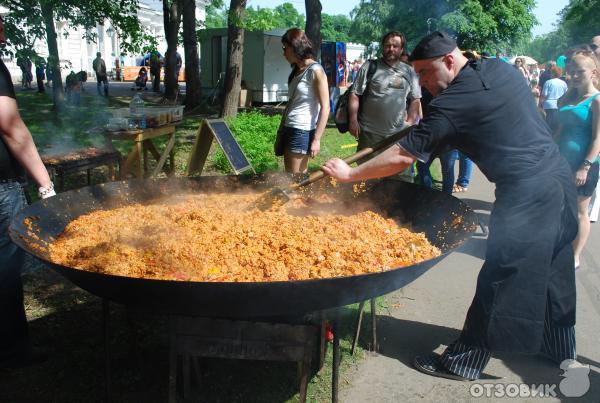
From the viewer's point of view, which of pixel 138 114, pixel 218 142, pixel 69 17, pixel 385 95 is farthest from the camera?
pixel 69 17

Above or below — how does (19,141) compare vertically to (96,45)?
below

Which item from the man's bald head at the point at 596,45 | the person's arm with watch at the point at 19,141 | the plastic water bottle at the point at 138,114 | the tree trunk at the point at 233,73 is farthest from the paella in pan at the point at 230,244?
the tree trunk at the point at 233,73

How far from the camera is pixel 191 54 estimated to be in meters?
16.8

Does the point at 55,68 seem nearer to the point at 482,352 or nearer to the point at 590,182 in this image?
the point at 590,182

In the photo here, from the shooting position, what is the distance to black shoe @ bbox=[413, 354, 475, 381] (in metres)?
3.23

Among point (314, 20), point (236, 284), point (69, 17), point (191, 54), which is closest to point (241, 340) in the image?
point (236, 284)

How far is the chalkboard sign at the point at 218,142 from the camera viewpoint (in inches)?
251

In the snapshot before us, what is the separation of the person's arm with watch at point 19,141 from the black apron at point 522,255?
107 inches

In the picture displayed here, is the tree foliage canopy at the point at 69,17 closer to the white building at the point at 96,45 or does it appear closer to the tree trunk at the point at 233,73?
the tree trunk at the point at 233,73

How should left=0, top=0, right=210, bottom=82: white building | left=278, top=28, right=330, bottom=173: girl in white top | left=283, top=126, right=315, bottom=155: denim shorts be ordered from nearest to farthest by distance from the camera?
left=278, top=28, right=330, bottom=173: girl in white top < left=283, top=126, right=315, bottom=155: denim shorts < left=0, top=0, right=210, bottom=82: white building

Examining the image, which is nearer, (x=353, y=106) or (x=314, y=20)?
(x=353, y=106)

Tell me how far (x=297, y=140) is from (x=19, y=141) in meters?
2.74

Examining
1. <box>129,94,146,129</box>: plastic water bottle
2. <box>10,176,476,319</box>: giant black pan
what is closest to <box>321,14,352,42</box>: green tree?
<box>129,94,146,129</box>: plastic water bottle

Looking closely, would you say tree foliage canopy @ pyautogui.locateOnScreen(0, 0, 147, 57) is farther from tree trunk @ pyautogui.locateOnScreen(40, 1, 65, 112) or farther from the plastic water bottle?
tree trunk @ pyautogui.locateOnScreen(40, 1, 65, 112)
